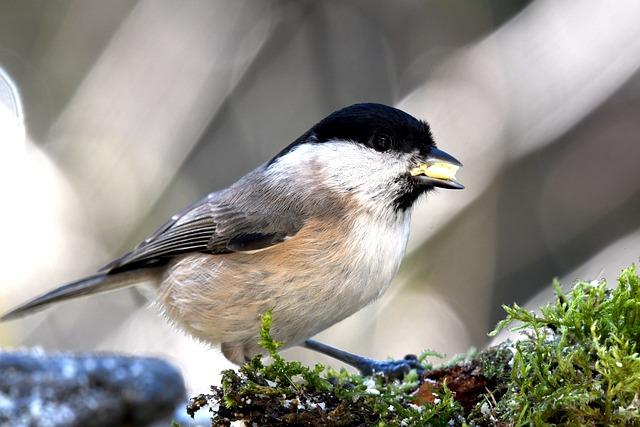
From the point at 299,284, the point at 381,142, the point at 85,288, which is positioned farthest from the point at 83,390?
the point at 381,142

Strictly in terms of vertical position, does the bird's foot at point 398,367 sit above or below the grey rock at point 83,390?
below

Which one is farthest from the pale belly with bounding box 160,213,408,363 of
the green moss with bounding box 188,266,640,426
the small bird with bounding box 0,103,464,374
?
the green moss with bounding box 188,266,640,426

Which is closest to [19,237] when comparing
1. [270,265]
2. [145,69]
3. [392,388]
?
[145,69]

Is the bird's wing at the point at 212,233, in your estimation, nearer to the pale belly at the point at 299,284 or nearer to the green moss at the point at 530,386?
the pale belly at the point at 299,284

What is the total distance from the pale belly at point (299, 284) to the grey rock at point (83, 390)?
8.3 inches

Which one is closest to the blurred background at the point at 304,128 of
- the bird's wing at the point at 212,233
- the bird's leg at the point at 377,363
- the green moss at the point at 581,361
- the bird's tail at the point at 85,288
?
the bird's tail at the point at 85,288

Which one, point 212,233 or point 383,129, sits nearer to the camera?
point 383,129

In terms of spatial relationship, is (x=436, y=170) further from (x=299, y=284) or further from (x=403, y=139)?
(x=299, y=284)

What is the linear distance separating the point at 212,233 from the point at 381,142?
579mm

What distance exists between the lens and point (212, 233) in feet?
7.04

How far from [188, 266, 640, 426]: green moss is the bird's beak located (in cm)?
59

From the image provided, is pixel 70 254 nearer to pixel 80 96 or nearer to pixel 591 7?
pixel 80 96

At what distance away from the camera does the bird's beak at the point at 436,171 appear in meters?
1.88

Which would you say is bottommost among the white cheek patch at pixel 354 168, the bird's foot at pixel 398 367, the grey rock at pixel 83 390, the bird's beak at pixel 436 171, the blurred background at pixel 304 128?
the bird's foot at pixel 398 367
